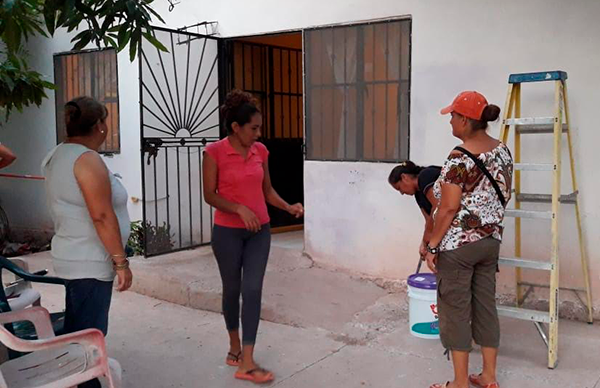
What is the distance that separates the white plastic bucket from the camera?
4.04 m

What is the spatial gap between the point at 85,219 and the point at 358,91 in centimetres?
320

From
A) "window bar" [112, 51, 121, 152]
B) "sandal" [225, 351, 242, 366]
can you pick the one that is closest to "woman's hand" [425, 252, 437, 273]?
"sandal" [225, 351, 242, 366]

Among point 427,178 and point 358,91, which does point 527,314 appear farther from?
point 358,91

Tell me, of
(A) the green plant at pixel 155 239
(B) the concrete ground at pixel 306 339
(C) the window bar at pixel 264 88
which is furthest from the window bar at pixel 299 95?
(B) the concrete ground at pixel 306 339

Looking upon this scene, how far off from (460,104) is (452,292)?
947 millimetres

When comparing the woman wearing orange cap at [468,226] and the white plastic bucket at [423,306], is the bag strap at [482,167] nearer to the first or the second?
the woman wearing orange cap at [468,226]

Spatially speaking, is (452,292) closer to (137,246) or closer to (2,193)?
(137,246)

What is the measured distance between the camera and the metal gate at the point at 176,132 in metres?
5.99

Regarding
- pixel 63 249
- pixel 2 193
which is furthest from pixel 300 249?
pixel 2 193

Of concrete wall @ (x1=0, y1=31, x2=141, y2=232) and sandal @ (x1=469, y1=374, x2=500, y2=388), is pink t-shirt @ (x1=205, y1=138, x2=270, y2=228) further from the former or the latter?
concrete wall @ (x1=0, y1=31, x2=141, y2=232)

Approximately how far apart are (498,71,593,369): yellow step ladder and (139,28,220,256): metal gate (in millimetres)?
3250

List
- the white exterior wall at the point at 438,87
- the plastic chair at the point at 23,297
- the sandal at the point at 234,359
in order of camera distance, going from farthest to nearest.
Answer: the white exterior wall at the point at 438,87, the sandal at the point at 234,359, the plastic chair at the point at 23,297

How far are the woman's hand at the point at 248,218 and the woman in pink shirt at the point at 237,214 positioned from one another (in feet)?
0.17

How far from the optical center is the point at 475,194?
3092 mm
